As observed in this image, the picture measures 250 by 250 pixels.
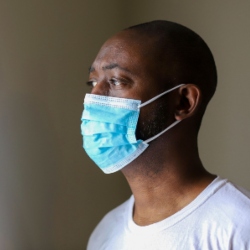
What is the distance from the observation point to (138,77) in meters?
1.06

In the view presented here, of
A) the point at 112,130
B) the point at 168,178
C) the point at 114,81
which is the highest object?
the point at 114,81

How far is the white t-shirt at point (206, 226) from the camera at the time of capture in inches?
38.3

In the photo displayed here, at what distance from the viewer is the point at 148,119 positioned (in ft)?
3.46

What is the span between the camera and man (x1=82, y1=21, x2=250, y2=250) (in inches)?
41.4

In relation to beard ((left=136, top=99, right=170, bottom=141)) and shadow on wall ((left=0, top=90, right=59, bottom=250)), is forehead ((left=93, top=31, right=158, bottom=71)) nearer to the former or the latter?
beard ((left=136, top=99, right=170, bottom=141))

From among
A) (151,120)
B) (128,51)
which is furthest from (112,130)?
(128,51)

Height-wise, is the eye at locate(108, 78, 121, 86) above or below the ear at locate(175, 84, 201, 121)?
above

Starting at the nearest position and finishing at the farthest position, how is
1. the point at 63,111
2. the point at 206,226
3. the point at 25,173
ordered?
the point at 206,226 < the point at 25,173 < the point at 63,111

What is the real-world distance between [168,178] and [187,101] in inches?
8.2

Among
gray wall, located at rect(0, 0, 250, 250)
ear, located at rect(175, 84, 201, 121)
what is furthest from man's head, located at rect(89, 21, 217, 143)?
gray wall, located at rect(0, 0, 250, 250)

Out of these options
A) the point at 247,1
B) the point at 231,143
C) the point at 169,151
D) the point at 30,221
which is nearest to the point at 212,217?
the point at 169,151

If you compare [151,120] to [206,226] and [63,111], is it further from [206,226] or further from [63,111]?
[63,111]

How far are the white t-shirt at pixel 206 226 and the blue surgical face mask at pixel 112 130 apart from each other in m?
0.19

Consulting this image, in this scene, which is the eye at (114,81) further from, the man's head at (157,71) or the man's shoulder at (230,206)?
the man's shoulder at (230,206)
